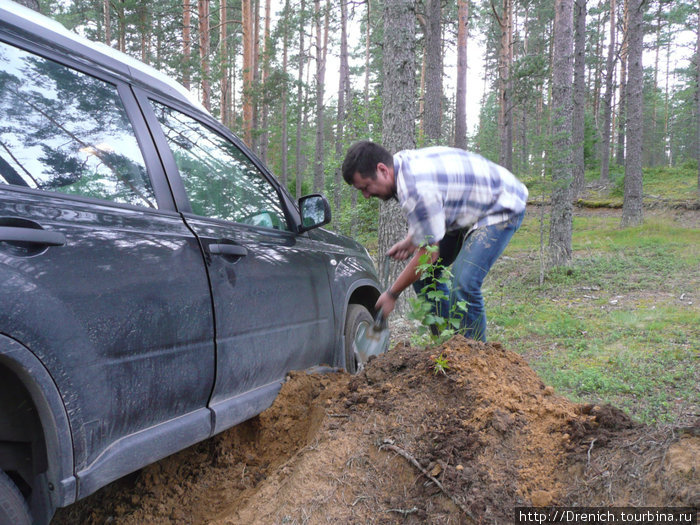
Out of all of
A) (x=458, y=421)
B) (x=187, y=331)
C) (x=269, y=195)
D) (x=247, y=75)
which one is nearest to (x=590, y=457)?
(x=458, y=421)

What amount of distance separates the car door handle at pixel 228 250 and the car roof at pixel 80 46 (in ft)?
3.00

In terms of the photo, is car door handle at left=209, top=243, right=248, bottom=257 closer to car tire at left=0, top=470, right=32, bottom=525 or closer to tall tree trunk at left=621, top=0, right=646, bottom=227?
car tire at left=0, top=470, right=32, bottom=525

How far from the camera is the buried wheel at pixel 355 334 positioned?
136 inches

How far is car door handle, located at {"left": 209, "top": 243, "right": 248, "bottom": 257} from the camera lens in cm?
223

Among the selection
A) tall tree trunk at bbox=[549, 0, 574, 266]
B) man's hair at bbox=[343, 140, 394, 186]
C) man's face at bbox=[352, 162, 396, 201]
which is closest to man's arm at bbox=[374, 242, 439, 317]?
man's face at bbox=[352, 162, 396, 201]

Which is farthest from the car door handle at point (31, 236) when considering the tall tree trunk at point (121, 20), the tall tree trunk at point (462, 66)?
the tall tree trunk at point (462, 66)

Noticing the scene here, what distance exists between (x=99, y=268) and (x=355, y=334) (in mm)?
2188

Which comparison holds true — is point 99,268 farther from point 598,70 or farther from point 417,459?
point 598,70

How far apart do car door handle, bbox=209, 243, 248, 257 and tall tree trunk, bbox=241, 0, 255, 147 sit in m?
13.4

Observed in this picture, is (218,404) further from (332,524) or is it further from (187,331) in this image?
(332,524)

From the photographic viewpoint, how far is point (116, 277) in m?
1.73

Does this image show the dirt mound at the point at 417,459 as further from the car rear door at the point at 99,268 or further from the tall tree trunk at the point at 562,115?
the tall tree trunk at the point at 562,115

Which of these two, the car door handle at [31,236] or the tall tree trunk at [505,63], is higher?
the tall tree trunk at [505,63]

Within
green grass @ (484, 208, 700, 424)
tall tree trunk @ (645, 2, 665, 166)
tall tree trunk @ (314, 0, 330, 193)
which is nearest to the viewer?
green grass @ (484, 208, 700, 424)
